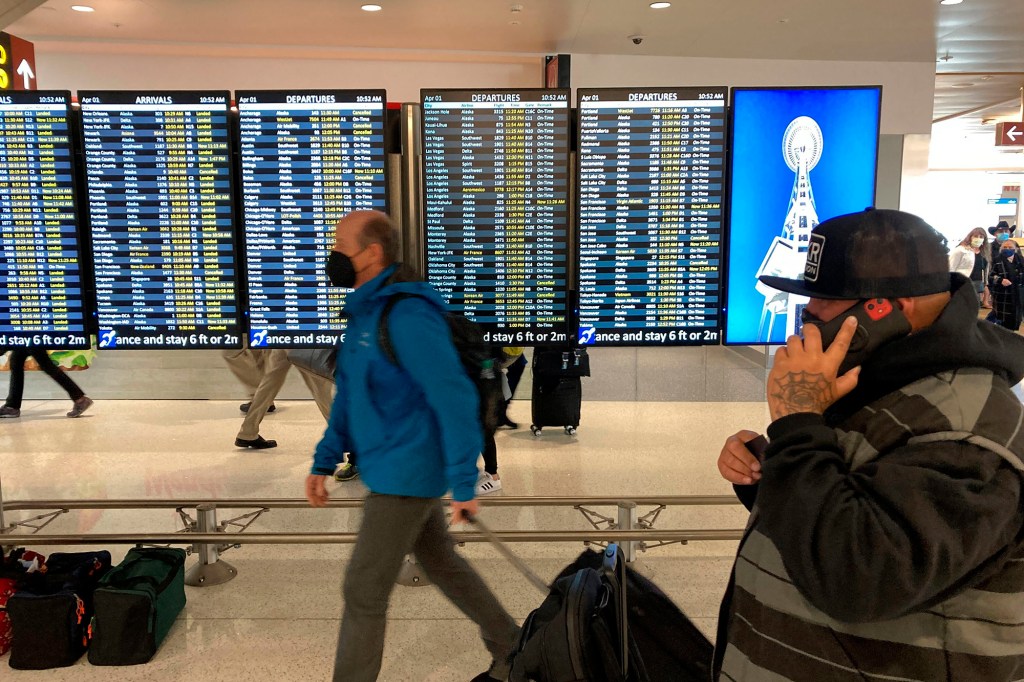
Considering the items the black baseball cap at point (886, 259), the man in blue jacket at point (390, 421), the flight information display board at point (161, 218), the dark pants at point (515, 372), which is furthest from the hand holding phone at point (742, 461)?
the dark pants at point (515, 372)

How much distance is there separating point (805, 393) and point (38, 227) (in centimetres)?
336

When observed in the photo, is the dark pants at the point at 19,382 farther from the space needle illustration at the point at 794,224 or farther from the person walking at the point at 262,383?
the space needle illustration at the point at 794,224

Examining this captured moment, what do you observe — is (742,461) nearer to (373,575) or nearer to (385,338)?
(385,338)

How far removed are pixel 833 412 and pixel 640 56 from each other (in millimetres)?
7684

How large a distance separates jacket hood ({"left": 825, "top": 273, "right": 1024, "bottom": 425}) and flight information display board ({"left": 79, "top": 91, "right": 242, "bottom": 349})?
2804mm

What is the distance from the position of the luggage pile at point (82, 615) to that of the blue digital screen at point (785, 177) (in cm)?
276

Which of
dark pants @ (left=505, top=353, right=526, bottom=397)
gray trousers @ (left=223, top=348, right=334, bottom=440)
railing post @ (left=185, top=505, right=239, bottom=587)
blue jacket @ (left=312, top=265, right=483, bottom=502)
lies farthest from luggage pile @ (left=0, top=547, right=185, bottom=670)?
dark pants @ (left=505, top=353, right=526, bottom=397)

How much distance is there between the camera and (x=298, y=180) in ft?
10.8

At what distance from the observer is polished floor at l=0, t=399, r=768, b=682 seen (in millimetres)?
3105

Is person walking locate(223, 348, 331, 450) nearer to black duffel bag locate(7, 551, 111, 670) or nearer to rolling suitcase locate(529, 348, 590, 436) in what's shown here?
rolling suitcase locate(529, 348, 590, 436)

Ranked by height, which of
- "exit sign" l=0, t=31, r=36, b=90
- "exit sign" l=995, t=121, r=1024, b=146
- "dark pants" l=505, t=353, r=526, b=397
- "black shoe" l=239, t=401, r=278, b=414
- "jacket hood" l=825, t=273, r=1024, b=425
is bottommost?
"black shoe" l=239, t=401, r=278, b=414

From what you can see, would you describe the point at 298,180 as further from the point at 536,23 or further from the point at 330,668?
the point at 536,23

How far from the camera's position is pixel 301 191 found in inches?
130

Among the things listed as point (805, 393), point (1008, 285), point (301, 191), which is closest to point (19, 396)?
point (301, 191)
